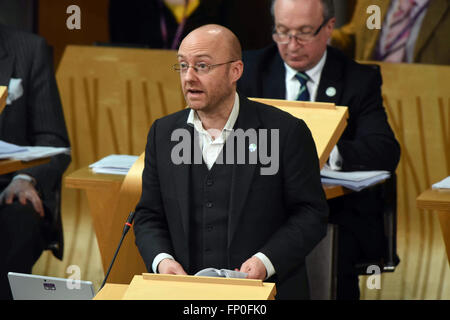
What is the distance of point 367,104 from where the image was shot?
14.8 feet

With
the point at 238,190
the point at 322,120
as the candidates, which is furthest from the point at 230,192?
the point at 322,120

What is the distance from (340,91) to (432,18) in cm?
181

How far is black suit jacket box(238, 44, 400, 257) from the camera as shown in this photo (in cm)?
436

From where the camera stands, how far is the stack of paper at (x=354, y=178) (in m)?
4.02

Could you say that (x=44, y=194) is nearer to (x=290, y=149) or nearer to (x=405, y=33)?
(x=290, y=149)

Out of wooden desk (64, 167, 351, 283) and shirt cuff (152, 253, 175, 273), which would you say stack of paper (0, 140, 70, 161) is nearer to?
wooden desk (64, 167, 351, 283)

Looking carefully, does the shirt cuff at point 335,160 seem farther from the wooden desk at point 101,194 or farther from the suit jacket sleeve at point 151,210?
the suit jacket sleeve at point 151,210

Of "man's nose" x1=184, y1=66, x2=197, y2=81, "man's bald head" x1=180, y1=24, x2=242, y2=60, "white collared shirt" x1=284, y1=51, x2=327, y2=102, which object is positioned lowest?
"white collared shirt" x1=284, y1=51, x2=327, y2=102

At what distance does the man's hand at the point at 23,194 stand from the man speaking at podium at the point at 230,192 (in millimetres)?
1294

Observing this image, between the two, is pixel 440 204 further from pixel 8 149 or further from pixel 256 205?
pixel 8 149

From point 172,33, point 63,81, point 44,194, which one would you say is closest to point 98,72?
point 63,81

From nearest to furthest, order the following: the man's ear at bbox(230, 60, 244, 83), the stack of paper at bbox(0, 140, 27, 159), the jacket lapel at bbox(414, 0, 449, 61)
→ the man's ear at bbox(230, 60, 244, 83) < the stack of paper at bbox(0, 140, 27, 159) < the jacket lapel at bbox(414, 0, 449, 61)

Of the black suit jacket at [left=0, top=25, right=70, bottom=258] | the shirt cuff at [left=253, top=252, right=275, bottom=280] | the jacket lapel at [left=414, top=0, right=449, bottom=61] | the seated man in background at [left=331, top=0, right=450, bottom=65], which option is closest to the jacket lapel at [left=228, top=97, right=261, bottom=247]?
the shirt cuff at [left=253, top=252, right=275, bottom=280]

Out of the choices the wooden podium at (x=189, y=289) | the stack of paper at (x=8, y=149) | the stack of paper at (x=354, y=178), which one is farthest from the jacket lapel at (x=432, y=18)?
the wooden podium at (x=189, y=289)
